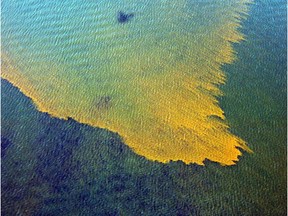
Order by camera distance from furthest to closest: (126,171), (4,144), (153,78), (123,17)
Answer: (123,17) → (153,78) → (4,144) → (126,171)

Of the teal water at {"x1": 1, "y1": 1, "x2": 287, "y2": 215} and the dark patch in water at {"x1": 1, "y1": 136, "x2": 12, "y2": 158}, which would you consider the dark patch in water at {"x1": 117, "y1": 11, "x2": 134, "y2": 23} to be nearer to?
the teal water at {"x1": 1, "y1": 1, "x2": 287, "y2": 215}

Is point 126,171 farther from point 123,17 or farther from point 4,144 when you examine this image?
point 123,17

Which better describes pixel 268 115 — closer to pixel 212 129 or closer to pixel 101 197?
pixel 212 129

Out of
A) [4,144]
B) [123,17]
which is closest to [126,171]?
[4,144]

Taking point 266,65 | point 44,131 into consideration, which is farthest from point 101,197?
point 266,65

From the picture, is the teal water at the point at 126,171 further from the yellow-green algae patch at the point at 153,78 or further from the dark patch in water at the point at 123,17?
the dark patch in water at the point at 123,17

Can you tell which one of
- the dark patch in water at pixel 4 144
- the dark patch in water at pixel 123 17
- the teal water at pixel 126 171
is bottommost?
the dark patch in water at pixel 4 144

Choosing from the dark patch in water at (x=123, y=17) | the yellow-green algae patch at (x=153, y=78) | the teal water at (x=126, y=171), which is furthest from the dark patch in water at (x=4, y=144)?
the dark patch in water at (x=123, y=17)

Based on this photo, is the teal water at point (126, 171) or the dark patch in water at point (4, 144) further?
the dark patch in water at point (4, 144)
